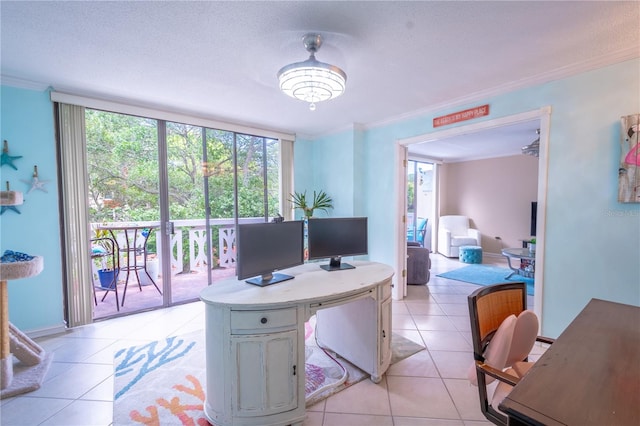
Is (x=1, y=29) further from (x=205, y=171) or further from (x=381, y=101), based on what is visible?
(x=381, y=101)

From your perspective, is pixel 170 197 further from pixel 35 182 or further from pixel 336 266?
pixel 336 266

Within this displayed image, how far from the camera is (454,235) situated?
661 cm

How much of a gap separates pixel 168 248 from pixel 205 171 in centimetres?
113

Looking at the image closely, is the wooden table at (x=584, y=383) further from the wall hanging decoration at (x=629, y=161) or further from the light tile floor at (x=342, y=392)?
the wall hanging decoration at (x=629, y=161)

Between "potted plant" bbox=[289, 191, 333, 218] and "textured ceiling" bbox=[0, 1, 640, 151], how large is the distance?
1756 mm

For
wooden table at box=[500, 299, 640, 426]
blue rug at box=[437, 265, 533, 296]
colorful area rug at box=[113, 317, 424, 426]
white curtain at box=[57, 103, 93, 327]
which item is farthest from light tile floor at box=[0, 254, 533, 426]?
blue rug at box=[437, 265, 533, 296]

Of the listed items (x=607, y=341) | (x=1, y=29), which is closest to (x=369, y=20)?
(x=607, y=341)

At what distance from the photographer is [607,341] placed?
3.71ft

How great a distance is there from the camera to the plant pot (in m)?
3.48

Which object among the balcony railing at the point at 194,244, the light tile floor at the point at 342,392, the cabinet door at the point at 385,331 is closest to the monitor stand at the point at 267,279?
the cabinet door at the point at 385,331

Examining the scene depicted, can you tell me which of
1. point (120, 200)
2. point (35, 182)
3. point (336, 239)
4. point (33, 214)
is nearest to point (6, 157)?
point (35, 182)

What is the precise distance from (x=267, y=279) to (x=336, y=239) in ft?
2.22

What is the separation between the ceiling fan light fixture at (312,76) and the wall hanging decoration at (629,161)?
7.08ft

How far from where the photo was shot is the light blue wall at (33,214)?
2521 millimetres
